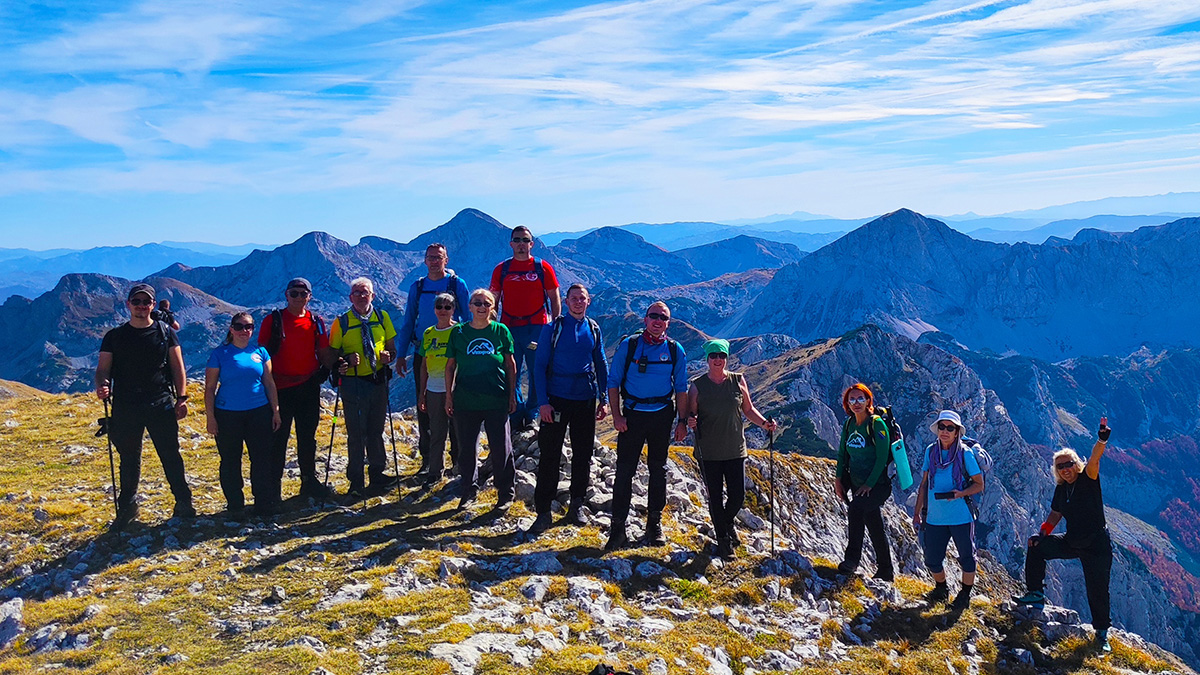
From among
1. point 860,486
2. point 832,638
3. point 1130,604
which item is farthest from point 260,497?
point 1130,604

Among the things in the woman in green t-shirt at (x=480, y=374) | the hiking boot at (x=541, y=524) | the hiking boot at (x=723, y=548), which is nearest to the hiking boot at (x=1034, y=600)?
the hiking boot at (x=723, y=548)

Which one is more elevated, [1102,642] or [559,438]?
[559,438]

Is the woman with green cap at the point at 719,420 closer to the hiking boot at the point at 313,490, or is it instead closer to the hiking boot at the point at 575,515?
the hiking boot at the point at 575,515

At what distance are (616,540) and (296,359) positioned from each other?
274 inches

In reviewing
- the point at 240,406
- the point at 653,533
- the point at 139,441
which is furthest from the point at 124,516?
the point at 653,533

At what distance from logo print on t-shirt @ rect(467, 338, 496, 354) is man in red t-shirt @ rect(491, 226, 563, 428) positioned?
103 inches

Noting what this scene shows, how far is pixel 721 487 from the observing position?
41.0 feet

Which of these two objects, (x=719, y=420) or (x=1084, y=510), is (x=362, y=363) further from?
(x=1084, y=510)

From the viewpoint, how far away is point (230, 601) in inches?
377

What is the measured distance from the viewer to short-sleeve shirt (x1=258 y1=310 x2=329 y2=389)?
13.0m

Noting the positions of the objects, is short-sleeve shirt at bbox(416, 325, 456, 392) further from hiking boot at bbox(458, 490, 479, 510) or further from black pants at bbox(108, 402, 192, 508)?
black pants at bbox(108, 402, 192, 508)

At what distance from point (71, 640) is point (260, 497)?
4.33 metres

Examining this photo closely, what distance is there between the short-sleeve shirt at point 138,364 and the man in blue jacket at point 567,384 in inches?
258

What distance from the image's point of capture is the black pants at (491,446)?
12312 millimetres
